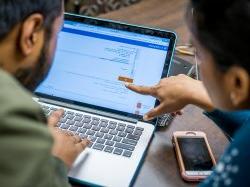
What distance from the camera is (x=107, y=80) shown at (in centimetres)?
102

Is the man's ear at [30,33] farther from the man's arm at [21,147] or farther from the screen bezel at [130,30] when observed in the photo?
the screen bezel at [130,30]

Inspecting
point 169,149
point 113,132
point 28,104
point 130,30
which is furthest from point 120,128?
point 28,104

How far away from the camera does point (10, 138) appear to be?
19.1 inches

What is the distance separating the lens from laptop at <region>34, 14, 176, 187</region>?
96 centimetres

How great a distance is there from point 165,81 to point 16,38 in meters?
0.42

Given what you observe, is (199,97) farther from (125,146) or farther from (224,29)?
(224,29)

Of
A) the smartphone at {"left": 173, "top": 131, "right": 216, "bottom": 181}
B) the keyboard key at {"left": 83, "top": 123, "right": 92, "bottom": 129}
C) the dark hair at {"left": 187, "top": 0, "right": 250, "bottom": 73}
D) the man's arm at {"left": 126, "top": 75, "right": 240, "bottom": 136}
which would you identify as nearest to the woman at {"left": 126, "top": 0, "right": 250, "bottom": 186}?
the dark hair at {"left": 187, "top": 0, "right": 250, "bottom": 73}

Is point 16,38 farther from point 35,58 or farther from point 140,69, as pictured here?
point 140,69

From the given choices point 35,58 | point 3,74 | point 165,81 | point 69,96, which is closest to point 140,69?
point 165,81

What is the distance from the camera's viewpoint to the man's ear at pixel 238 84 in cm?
62

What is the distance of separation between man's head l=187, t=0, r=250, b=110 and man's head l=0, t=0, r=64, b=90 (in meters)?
0.23

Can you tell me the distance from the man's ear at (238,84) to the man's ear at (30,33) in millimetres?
304

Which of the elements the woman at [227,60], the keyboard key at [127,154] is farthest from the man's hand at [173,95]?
the woman at [227,60]

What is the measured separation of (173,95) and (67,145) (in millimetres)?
269
